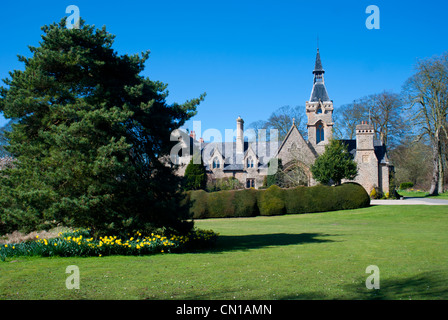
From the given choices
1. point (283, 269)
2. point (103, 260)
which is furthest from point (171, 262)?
point (283, 269)

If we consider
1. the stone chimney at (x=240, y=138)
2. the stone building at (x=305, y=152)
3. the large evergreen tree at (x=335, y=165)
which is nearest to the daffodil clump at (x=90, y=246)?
the large evergreen tree at (x=335, y=165)

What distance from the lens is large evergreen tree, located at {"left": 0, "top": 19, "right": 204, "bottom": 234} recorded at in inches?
418

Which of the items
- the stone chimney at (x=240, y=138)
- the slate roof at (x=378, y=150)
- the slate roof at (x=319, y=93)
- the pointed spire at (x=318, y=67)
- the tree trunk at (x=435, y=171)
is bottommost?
the tree trunk at (x=435, y=171)

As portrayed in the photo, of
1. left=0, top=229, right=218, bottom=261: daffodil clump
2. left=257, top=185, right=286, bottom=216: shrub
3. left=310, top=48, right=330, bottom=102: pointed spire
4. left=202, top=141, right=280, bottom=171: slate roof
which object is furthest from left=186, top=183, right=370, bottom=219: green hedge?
left=0, top=229, right=218, bottom=261: daffodil clump

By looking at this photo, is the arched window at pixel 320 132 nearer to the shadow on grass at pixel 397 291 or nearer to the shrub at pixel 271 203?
the shrub at pixel 271 203

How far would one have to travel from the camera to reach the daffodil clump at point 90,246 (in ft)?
33.1

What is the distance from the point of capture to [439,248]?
1159cm

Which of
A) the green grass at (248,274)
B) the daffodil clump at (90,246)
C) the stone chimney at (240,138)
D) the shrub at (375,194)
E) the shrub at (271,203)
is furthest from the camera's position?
the stone chimney at (240,138)

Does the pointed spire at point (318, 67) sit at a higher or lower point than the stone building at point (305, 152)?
higher

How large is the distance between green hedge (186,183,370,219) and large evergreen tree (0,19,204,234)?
17.4m

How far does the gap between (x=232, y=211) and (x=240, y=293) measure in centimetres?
2415

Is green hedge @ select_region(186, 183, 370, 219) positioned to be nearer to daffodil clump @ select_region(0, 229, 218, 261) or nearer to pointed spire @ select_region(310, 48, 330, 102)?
pointed spire @ select_region(310, 48, 330, 102)

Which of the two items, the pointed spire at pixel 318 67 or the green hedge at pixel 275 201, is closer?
the green hedge at pixel 275 201

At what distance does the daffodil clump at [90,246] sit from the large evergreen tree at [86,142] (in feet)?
1.48
